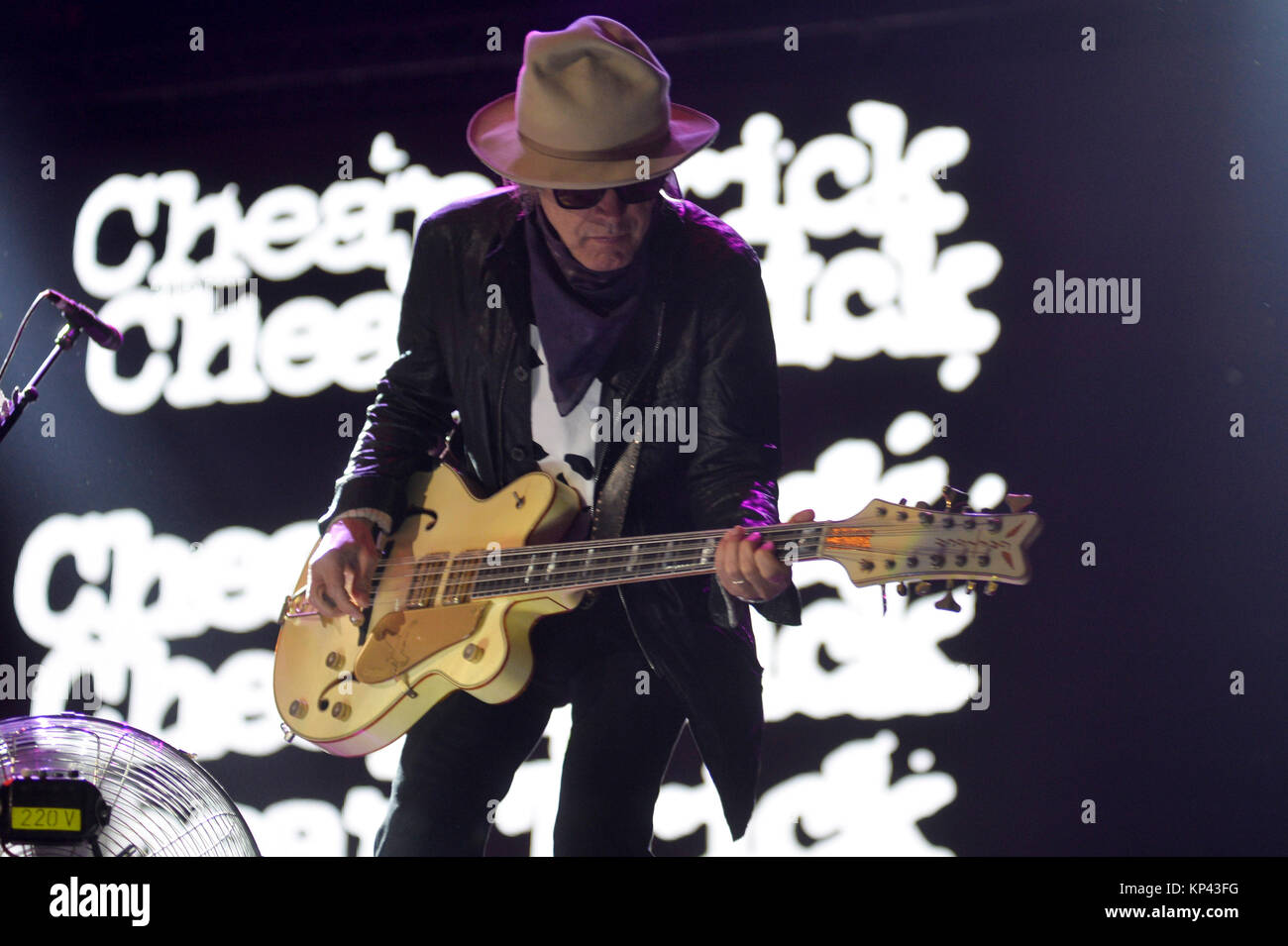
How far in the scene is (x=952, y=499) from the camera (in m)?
2.26

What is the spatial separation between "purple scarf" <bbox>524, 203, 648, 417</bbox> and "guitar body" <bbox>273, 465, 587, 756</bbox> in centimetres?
22

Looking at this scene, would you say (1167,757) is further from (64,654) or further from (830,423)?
(64,654)

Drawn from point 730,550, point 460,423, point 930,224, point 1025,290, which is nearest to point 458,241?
point 460,423

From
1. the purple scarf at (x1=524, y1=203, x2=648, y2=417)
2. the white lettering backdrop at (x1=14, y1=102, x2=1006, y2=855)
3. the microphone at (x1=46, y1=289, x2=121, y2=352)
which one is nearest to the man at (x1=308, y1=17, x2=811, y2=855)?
the purple scarf at (x1=524, y1=203, x2=648, y2=417)

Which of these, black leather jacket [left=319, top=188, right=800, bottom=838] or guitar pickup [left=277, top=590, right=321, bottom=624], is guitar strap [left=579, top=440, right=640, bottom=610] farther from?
guitar pickup [left=277, top=590, right=321, bottom=624]

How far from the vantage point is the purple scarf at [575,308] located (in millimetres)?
2562

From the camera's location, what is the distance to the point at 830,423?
10.0 feet

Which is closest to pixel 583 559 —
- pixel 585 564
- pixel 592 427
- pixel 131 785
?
pixel 585 564

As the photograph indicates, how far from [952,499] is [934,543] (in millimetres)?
88

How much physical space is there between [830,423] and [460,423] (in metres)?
0.92

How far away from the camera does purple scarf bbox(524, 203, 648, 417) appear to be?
101 inches

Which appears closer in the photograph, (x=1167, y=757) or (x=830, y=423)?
(x=1167, y=757)

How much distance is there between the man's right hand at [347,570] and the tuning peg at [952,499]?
117cm
